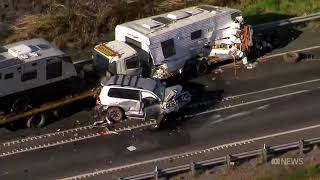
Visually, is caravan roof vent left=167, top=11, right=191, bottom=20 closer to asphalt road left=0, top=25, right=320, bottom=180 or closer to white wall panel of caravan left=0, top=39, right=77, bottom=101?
asphalt road left=0, top=25, right=320, bottom=180

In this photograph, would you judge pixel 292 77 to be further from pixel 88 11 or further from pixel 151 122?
pixel 88 11

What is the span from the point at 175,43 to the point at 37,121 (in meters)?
6.38

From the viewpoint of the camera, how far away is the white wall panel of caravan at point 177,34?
1078 inches

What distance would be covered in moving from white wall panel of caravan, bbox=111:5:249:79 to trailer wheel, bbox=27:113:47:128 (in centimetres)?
488

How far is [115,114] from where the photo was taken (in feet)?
83.5

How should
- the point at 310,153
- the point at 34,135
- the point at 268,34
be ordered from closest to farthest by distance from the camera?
the point at 310,153 < the point at 34,135 < the point at 268,34

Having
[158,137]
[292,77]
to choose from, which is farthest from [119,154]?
[292,77]

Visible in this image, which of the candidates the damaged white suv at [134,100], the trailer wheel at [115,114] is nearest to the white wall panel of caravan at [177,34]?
the damaged white suv at [134,100]

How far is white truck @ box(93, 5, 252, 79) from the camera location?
27.2m

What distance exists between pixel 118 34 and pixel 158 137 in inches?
223

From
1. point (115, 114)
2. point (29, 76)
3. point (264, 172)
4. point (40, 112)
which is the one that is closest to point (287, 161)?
point (264, 172)

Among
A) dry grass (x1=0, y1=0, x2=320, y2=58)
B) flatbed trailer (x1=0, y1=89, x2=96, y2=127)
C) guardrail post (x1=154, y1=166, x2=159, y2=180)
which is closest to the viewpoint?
guardrail post (x1=154, y1=166, x2=159, y2=180)

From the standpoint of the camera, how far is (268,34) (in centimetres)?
3139

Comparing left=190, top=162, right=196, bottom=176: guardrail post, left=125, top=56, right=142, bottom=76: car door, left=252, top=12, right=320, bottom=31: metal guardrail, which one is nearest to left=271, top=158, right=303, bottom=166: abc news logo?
left=190, top=162, right=196, bottom=176: guardrail post
